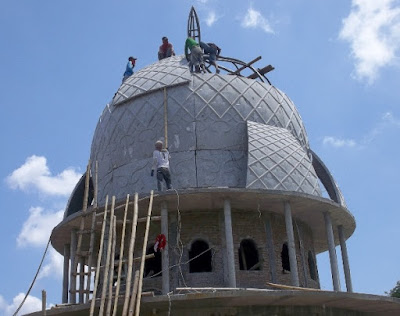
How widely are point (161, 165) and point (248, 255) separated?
153 inches

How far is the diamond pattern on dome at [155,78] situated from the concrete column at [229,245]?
5.13m

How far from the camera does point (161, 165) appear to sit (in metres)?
16.9

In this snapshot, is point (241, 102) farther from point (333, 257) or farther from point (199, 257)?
point (333, 257)

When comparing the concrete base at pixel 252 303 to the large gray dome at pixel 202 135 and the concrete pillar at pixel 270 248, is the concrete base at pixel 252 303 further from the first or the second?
the large gray dome at pixel 202 135

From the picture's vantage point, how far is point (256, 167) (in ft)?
57.4

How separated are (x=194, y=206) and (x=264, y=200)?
2008 millimetres

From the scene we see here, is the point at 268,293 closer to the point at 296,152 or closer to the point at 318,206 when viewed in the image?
the point at 318,206

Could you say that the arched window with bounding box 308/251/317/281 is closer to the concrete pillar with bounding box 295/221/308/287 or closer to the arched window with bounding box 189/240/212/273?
the concrete pillar with bounding box 295/221/308/287

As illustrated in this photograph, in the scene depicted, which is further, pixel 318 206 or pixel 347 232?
pixel 347 232

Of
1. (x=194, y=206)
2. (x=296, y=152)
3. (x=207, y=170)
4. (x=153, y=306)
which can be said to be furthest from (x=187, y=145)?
(x=153, y=306)

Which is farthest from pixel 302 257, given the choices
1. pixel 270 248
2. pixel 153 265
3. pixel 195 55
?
pixel 195 55

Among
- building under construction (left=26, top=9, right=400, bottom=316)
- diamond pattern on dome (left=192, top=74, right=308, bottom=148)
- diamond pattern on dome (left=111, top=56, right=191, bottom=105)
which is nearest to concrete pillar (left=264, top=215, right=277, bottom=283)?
building under construction (left=26, top=9, right=400, bottom=316)

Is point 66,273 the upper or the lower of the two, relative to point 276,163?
lower

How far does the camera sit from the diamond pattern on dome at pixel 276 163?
682 inches
